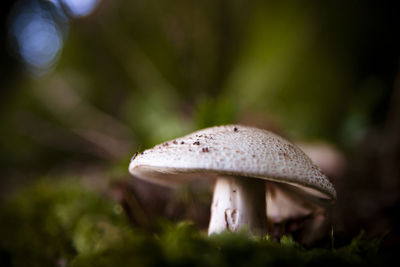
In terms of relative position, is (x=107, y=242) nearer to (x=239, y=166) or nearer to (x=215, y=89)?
(x=239, y=166)

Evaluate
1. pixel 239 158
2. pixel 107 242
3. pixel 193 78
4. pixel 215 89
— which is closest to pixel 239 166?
pixel 239 158

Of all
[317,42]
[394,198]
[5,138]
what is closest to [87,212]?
[394,198]

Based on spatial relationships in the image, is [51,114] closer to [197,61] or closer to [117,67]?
[117,67]

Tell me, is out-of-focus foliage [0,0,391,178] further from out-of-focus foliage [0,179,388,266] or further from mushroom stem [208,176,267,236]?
mushroom stem [208,176,267,236]

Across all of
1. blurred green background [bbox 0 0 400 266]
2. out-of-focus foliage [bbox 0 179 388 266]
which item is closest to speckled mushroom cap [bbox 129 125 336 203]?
out-of-focus foliage [bbox 0 179 388 266]

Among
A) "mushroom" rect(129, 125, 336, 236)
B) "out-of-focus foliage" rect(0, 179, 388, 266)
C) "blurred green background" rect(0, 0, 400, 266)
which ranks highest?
"blurred green background" rect(0, 0, 400, 266)

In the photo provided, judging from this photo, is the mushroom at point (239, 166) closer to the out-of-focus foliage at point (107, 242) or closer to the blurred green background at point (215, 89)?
the out-of-focus foliage at point (107, 242)

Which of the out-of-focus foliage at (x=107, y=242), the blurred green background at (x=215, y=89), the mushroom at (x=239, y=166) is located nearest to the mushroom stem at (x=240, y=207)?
the mushroom at (x=239, y=166)
